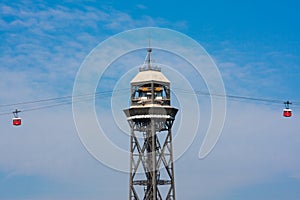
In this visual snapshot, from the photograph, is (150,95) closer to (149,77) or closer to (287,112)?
(149,77)

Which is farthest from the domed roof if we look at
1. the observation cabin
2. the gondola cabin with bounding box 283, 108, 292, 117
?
the gondola cabin with bounding box 283, 108, 292, 117

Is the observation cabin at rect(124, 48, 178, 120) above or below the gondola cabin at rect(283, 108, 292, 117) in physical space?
above

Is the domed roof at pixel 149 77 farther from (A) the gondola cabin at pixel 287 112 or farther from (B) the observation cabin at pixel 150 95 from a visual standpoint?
(A) the gondola cabin at pixel 287 112

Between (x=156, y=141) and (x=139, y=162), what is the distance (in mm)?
4752

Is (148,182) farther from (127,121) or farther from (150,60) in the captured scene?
(150,60)

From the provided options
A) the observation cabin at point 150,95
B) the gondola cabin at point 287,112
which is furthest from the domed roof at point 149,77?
the gondola cabin at point 287,112

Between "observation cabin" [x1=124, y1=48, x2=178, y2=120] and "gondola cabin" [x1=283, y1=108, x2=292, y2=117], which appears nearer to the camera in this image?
"gondola cabin" [x1=283, y1=108, x2=292, y2=117]

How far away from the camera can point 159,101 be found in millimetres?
139125

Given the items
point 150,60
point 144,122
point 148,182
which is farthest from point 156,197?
point 150,60

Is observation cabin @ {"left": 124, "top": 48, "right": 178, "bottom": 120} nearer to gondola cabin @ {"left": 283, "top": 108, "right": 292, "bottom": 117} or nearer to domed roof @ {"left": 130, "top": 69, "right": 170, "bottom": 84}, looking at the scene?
domed roof @ {"left": 130, "top": 69, "right": 170, "bottom": 84}

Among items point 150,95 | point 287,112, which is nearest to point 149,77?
point 150,95

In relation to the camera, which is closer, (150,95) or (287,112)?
(287,112)

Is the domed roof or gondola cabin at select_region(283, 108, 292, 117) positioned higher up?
the domed roof

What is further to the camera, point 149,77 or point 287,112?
point 149,77
